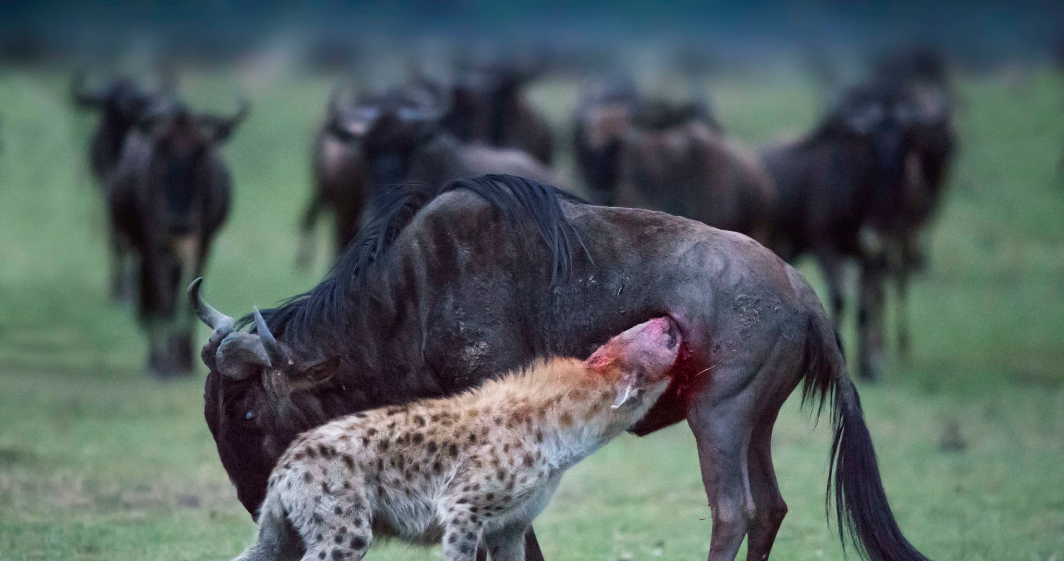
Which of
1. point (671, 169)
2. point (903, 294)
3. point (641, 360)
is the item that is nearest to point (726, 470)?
point (641, 360)

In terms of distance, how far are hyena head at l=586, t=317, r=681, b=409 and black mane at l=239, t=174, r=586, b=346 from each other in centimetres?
51

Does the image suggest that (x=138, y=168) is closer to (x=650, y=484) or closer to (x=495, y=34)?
(x=650, y=484)

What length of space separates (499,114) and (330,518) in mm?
14011

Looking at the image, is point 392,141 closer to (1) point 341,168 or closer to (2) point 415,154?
(2) point 415,154

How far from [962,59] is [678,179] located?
67.8ft

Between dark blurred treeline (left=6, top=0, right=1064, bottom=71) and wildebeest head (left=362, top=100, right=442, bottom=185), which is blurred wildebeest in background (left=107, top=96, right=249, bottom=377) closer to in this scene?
wildebeest head (left=362, top=100, right=442, bottom=185)

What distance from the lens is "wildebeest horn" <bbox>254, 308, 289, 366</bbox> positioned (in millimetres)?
5676

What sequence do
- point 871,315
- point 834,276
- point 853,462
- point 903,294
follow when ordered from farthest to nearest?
point 903,294, point 834,276, point 871,315, point 853,462

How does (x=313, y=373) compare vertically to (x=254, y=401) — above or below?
above

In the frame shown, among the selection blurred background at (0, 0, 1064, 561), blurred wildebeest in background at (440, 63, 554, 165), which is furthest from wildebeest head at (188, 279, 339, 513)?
blurred wildebeest in background at (440, 63, 554, 165)

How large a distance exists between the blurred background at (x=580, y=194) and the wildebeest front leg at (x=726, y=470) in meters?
1.55

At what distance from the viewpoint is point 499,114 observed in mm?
18656

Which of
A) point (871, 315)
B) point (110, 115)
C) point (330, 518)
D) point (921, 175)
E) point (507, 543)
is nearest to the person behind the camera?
point (330, 518)

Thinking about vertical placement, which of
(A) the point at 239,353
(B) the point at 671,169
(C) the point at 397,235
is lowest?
(B) the point at 671,169
